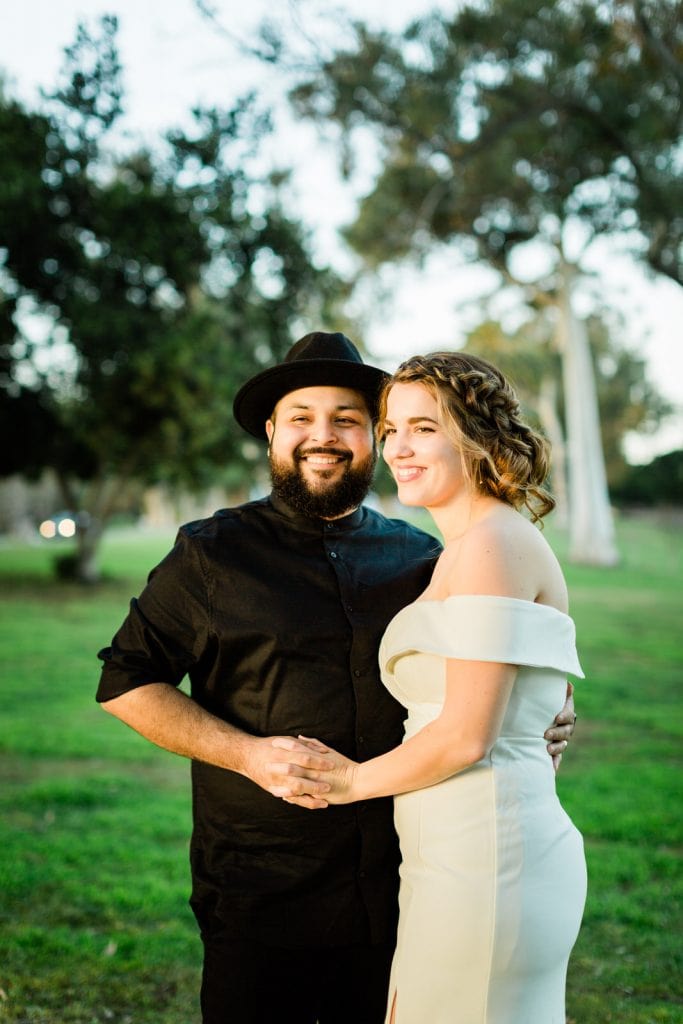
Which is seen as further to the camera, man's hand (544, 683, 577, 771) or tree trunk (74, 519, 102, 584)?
tree trunk (74, 519, 102, 584)

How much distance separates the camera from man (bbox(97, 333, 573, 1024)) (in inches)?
104

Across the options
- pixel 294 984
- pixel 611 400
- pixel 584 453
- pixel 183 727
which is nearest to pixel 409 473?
pixel 183 727

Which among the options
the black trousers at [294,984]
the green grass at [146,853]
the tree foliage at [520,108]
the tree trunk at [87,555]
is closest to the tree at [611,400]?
the tree foliage at [520,108]

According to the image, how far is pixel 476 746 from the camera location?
2211mm

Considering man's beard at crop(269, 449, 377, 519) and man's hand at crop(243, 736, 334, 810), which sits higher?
man's beard at crop(269, 449, 377, 519)

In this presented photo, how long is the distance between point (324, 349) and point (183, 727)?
1.30m

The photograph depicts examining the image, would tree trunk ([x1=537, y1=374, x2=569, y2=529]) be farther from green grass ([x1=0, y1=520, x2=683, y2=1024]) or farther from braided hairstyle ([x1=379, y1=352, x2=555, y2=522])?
braided hairstyle ([x1=379, y1=352, x2=555, y2=522])

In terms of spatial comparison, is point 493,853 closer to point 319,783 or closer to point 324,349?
point 319,783

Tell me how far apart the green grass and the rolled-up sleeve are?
2301mm

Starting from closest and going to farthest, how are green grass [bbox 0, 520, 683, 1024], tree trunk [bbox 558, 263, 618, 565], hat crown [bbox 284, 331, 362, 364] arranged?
hat crown [bbox 284, 331, 362, 364] < green grass [bbox 0, 520, 683, 1024] < tree trunk [bbox 558, 263, 618, 565]

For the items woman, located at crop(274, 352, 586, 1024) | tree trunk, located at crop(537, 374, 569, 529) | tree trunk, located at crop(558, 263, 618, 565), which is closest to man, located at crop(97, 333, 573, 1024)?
woman, located at crop(274, 352, 586, 1024)

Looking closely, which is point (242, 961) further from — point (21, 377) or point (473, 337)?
point (473, 337)

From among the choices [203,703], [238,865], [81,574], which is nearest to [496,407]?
[203,703]

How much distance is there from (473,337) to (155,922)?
30721 millimetres
